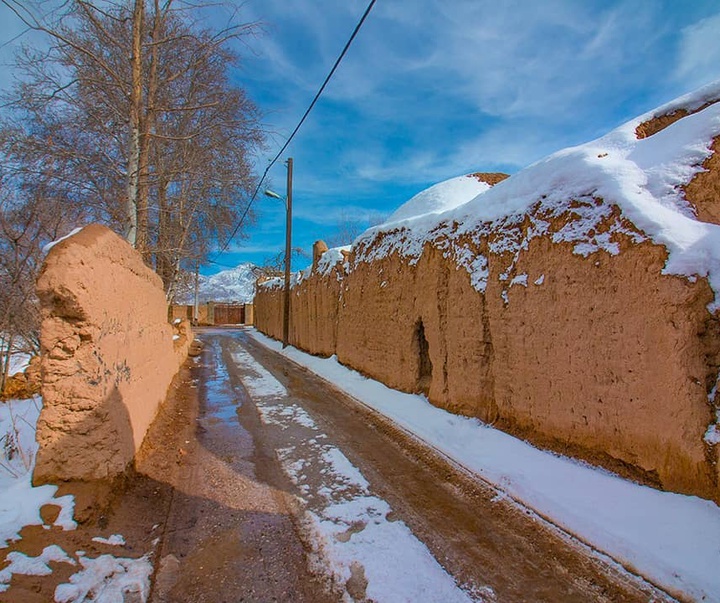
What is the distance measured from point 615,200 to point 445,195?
9.06 metres

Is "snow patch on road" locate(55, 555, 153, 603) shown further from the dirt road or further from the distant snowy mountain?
the distant snowy mountain

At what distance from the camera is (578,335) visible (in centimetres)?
402

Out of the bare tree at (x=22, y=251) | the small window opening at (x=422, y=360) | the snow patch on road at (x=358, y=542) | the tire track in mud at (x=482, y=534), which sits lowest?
the tire track in mud at (x=482, y=534)

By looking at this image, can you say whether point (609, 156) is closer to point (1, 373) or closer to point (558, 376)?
point (558, 376)

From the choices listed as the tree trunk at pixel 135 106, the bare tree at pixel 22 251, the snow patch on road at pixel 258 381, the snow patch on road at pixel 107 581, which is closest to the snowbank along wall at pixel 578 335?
the snow patch on road at pixel 258 381

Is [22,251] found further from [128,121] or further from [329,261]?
[329,261]

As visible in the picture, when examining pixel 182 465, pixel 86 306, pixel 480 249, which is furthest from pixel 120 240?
pixel 480 249

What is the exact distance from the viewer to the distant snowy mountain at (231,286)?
146 ft

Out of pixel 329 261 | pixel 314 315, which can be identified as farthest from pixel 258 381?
pixel 329 261

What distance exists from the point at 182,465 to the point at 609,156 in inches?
223

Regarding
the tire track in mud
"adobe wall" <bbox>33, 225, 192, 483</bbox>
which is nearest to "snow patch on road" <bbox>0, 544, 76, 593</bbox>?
"adobe wall" <bbox>33, 225, 192, 483</bbox>

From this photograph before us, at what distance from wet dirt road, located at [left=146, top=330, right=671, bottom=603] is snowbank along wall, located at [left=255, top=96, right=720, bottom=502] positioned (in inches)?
42.3

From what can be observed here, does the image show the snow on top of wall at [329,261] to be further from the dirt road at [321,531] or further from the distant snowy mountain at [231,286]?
the distant snowy mountain at [231,286]

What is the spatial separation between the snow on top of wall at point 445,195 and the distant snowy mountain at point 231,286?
2126 centimetres
